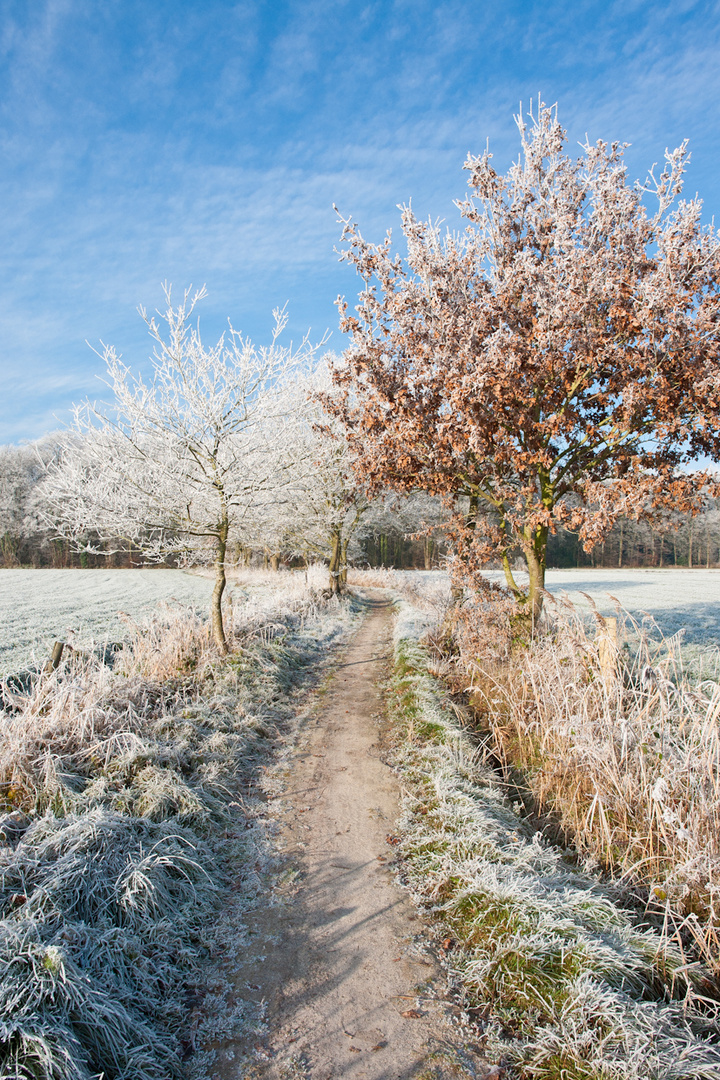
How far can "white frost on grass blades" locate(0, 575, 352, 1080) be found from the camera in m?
2.57

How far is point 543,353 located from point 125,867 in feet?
22.4

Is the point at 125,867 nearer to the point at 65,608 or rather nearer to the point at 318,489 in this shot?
the point at 318,489

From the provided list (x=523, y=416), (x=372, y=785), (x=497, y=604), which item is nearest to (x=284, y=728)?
(x=372, y=785)

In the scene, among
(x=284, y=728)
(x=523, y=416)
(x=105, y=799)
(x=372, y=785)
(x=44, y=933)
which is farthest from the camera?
(x=284, y=728)

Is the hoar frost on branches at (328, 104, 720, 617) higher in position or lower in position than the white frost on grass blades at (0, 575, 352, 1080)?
higher

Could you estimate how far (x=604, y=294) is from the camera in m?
6.09

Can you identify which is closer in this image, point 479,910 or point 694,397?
point 479,910

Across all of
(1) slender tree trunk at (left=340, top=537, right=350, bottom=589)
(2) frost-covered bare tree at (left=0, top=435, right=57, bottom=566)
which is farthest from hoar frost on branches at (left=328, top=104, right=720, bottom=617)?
(2) frost-covered bare tree at (left=0, top=435, right=57, bottom=566)

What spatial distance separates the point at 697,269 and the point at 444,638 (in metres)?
7.12

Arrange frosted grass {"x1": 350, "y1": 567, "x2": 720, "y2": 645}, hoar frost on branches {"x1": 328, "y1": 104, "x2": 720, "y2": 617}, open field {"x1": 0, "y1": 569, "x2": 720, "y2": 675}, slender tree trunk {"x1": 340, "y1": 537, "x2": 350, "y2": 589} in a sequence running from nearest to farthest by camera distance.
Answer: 1. hoar frost on branches {"x1": 328, "y1": 104, "x2": 720, "y2": 617}
2. open field {"x1": 0, "y1": 569, "x2": 720, "y2": 675}
3. frosted grass {"x1": 350, "y1": 567, "x2": 720, "y2": 645}
4. slender tree trunk {"x1": 340, "y1": 537, "x2": 350, "y2": 589}

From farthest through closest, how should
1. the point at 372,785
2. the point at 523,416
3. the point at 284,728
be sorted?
1. the point at 284,728
2. the point at 523,416
3. the point at 372,785

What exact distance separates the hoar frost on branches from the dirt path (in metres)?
4.26

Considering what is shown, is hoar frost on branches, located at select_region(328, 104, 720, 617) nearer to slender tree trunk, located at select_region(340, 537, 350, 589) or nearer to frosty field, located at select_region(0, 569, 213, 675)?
frosty field, located at select_region(0, 569, 213, 675)

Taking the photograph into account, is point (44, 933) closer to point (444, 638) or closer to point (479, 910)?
point (479, 910)
